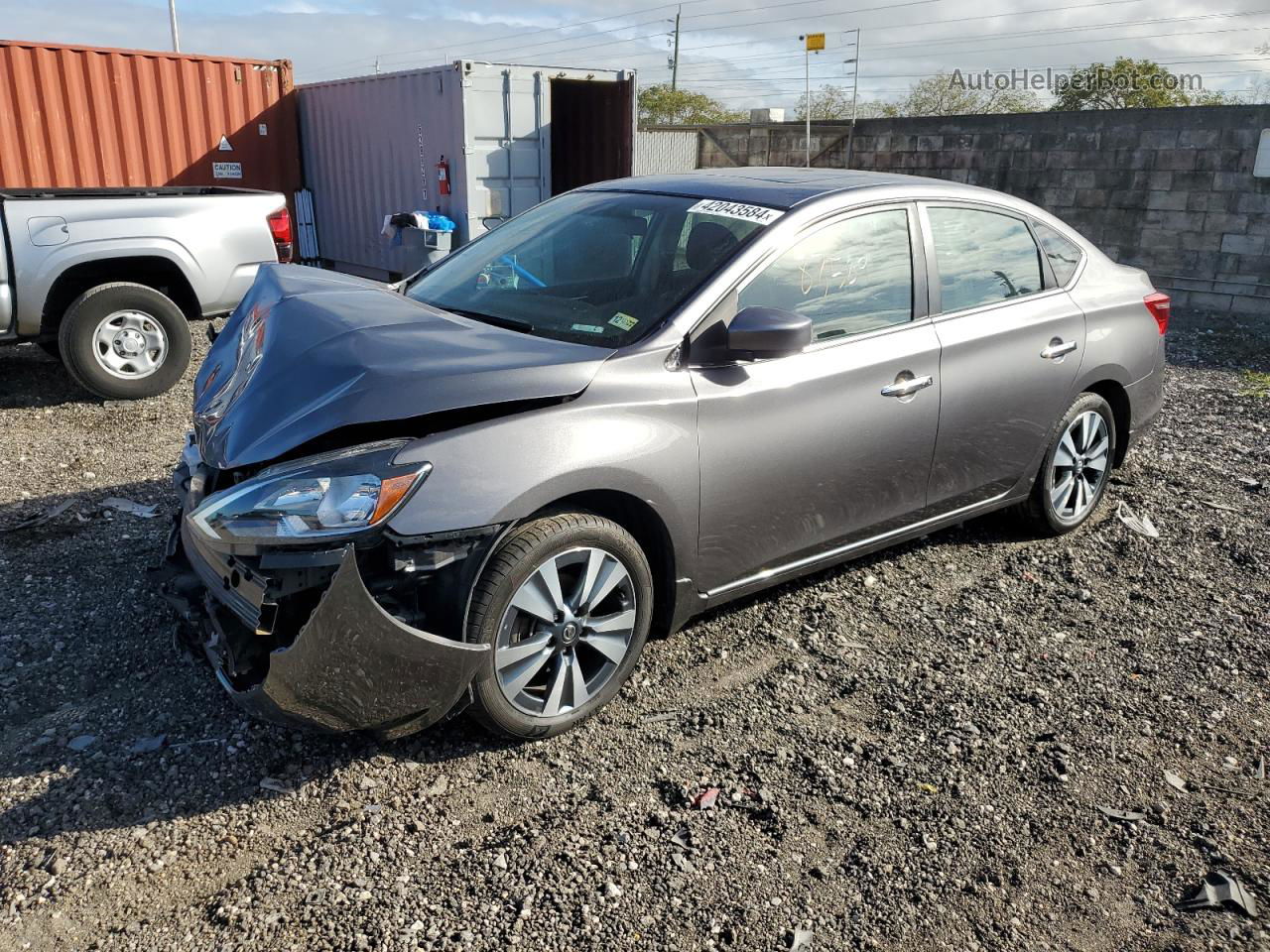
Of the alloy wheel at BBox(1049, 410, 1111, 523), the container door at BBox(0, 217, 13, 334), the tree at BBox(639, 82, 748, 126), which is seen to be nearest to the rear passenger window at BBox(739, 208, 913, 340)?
the alloy wheel at BBox(1049, 410, 1111, 523)

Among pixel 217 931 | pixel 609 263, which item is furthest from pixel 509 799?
pixel 609 263

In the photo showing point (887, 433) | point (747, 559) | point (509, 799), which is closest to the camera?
point (509, 799)

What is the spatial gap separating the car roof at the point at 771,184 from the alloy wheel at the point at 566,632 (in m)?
1.59

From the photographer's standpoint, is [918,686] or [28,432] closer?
[918,686]

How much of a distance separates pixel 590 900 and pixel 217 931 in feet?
3.01

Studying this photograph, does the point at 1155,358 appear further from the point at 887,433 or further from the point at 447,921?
the point at 447,921

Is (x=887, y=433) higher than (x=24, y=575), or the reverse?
(x=887, y=433)

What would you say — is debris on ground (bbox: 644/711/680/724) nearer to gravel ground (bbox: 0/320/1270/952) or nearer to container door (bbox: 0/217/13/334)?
gravel ground (bbox: 0/320/1270/952)

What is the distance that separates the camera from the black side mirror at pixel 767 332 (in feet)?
10.6

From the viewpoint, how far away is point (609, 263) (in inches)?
151

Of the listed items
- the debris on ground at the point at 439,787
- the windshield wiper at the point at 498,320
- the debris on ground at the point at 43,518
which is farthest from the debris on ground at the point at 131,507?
the debris on ground at the point at 439,787

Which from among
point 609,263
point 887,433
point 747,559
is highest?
point 609,263

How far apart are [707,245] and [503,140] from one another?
8.24 metres

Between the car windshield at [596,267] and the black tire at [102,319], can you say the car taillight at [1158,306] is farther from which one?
the black tire at [102,319]
